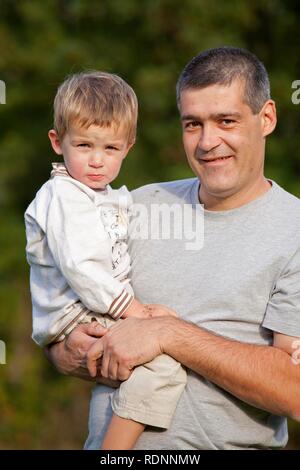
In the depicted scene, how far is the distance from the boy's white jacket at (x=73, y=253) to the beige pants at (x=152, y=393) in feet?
0.68

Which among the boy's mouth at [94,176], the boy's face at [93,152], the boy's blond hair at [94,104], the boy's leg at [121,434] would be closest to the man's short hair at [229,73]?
the boy's blond hair at [94,104]

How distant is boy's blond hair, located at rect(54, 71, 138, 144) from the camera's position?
2.84m

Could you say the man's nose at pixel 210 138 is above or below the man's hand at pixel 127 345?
above

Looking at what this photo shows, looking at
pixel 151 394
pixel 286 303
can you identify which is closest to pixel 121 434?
pixel 151 394

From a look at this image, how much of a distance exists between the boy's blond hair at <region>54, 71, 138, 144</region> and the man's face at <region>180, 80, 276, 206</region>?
232 mm

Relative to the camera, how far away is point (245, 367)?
2793 mm

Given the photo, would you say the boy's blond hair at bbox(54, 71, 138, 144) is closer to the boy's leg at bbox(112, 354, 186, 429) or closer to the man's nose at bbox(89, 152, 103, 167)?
the man's nose at bbox(89, 152, 103, 167)

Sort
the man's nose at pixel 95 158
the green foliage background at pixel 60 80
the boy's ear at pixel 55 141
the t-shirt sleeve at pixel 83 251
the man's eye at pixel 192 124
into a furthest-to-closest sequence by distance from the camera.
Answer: the green foliage background at pixel 60 80 < the man's eye at pixel 192 124 < the boy's ear at pixel 55 141 < the man's nose at pixel 95 158 < the t-shirt sleeve at pixel 83 251

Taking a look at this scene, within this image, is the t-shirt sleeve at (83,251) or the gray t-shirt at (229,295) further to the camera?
the gray t-shirt at (229,295)

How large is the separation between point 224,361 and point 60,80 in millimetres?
5968

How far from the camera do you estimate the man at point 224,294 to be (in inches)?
111

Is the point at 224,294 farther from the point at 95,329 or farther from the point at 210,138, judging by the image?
the point at 210,138

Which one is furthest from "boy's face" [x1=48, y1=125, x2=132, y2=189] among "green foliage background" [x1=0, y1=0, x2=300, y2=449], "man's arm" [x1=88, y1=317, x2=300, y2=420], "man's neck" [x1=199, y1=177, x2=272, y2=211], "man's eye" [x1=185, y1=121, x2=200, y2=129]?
"green foliage background" [x1=0, y1=0, x2=300, y2=449]

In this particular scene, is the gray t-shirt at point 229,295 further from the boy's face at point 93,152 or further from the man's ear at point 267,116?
the boy's face at point 93,152
